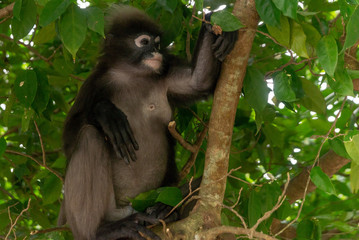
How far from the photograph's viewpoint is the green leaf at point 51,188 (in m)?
4.43

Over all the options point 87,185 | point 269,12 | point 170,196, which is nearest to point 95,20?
point 269,12

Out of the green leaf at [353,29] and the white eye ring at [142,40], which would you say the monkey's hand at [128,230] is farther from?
the green leaf at [353,29]

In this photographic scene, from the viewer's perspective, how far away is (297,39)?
121 inches

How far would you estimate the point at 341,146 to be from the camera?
3.28m

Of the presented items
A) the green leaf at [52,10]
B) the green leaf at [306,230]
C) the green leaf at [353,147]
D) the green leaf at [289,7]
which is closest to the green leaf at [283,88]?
the green leaf at [353,147]

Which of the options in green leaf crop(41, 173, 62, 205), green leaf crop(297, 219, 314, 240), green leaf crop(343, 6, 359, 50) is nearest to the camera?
green leaf crop(343, 6, 359, 50)

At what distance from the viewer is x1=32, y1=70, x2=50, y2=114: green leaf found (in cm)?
379

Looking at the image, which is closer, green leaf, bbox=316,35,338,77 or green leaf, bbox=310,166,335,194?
green leaf, bbox=316,35,338,77

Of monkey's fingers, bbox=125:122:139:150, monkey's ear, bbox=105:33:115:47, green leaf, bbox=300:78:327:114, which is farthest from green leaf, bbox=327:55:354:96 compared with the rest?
monkey's ear, bbox=105:33:115:47

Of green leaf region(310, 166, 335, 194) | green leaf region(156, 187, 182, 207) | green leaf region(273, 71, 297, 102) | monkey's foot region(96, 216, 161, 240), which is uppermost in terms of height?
green leaf region(273, 71, 297, 102)

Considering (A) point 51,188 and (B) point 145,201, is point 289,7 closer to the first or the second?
(B) point 145,201

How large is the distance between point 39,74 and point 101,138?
689 mm

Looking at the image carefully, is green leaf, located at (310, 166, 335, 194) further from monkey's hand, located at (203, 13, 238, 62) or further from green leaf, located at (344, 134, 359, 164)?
monkey's hand, located at (203, 13, 238, 62)

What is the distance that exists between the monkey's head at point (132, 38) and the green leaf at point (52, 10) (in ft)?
5.41
